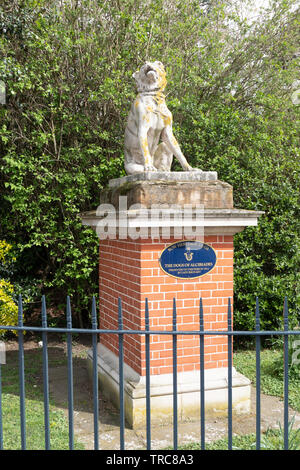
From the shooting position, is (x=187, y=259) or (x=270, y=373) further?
(x=270, y=373)

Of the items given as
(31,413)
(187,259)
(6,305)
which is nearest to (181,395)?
(187,259)

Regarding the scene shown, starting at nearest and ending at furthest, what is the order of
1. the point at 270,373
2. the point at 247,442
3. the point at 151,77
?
1. the point at 247,442
2. the point at 151,77
3. the point at 270,373

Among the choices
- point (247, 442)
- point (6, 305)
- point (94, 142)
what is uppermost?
point (94, 142)

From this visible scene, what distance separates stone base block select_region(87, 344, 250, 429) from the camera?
14.0ft

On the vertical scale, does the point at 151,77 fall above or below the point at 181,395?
above

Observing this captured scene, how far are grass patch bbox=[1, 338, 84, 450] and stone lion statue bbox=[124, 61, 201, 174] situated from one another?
9.55 feet

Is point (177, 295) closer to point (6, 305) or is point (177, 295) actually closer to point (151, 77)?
point (151, 77)

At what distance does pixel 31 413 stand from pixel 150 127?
3.54 metres

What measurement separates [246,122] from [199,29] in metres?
2.24

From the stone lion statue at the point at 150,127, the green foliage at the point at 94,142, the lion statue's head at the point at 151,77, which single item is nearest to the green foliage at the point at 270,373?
the green foliage at the point at 94,142

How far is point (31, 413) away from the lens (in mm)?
4609

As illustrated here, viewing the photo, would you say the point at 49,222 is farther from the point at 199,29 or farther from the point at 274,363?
the point at 199,29

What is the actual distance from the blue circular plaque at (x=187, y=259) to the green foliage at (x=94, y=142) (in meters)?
2.83

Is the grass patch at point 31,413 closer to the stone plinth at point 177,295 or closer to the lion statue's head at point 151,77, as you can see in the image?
the stone plinth at point 177,295
